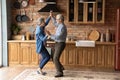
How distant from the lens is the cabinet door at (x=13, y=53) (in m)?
7.05

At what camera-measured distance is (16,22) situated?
744 centimetres

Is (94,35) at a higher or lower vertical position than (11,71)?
higher

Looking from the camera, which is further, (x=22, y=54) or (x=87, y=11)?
(x=22, y=54)

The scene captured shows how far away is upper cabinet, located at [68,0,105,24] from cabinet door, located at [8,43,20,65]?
178 centimetres

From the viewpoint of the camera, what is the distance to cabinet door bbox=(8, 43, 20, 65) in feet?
23.1

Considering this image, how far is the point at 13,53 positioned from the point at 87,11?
95.0 inches

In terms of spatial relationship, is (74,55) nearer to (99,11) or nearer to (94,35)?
(94,35)

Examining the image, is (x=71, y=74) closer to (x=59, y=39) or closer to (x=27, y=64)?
(x=59, y=39)

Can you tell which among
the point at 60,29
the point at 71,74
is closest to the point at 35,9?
the point at 60,29

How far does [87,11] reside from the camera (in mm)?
6961

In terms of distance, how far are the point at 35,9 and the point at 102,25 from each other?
2.03m

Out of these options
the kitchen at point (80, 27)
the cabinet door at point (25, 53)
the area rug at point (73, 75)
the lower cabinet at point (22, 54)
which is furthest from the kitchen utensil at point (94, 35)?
the cabinet door at point (25, 53)

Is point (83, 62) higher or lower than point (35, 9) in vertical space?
lower

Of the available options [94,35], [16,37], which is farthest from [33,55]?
[94,35]
